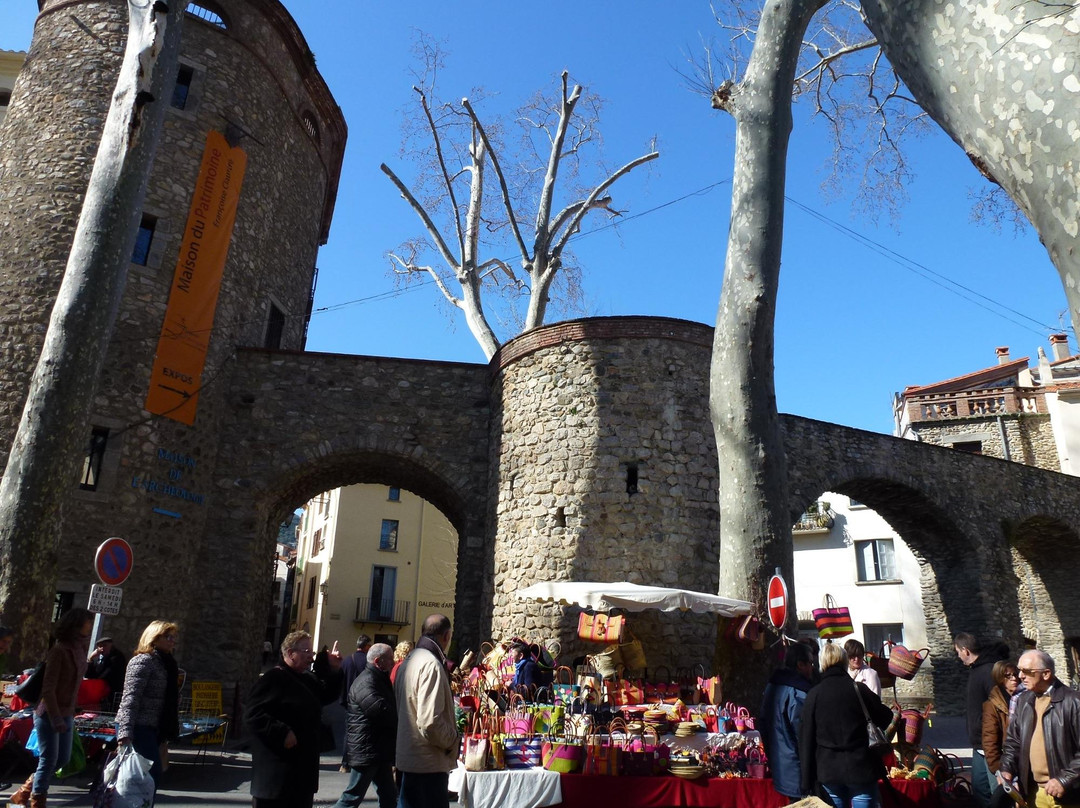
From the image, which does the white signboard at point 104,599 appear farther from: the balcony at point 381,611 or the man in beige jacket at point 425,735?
the balcony at point 381,611

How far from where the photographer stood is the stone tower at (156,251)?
11094 mm

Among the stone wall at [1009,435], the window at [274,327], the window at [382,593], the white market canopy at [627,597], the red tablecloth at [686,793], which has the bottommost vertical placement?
the red tablecloth at [686,793]

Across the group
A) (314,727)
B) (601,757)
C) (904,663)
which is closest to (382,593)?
(904,663)

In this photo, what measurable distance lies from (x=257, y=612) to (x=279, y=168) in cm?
810

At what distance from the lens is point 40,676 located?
5.12 m

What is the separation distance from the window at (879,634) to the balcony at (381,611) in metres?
13.8

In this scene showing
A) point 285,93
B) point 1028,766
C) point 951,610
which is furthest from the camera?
point 951,610

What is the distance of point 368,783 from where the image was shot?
4.94 metres

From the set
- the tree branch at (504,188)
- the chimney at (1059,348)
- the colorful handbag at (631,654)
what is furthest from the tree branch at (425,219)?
the chimney at (1059,348)

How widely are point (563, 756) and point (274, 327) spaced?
1115 centimetres

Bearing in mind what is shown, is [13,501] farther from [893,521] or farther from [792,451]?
[893,521]

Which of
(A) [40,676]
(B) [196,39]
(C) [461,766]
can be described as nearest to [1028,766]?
(C) [461,766]

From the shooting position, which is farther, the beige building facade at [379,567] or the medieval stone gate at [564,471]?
the beige building facade at [379,567]

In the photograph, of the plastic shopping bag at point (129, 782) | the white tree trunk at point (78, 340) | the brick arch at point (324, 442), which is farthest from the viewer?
the brick arch at point (324, 442)
